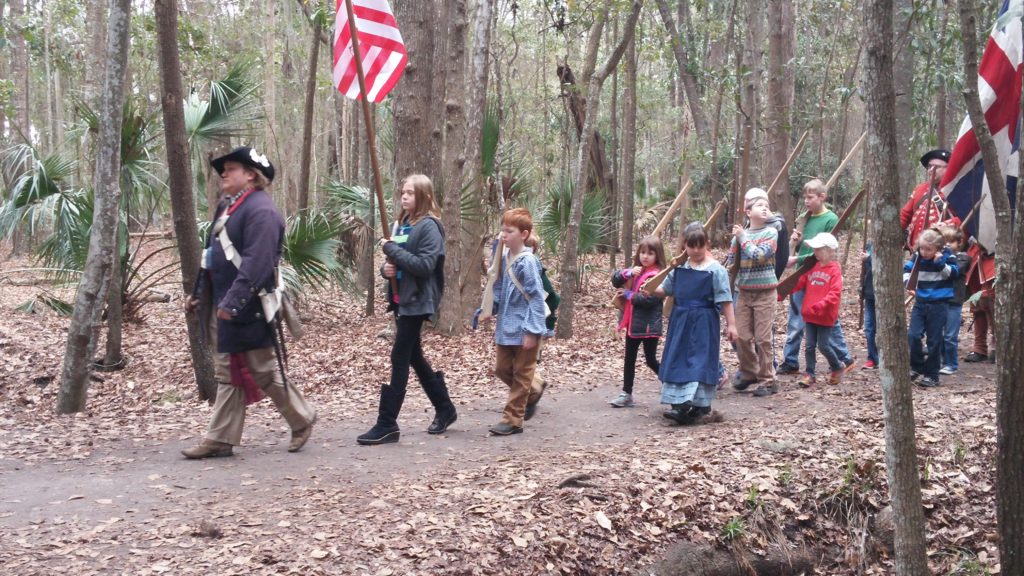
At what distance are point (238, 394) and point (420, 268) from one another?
59.9 inches

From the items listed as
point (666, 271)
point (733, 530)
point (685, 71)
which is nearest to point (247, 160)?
point (666, 271)

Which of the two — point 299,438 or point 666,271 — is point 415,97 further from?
point 299,438

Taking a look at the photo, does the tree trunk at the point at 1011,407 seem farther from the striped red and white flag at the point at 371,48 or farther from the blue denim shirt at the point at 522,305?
the striped red and white flag at the point at 371,48

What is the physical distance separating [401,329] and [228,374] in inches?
48.4

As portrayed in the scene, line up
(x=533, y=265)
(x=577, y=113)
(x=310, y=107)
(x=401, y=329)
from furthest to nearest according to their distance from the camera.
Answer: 1. (x=577, y=113)
2. (x=310, y=107)
3. (x=533, y=265)
4. (x=401, y=329)

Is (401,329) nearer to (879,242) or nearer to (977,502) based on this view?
(879,242)

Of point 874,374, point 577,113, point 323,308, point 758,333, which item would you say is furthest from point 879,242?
point 577,113

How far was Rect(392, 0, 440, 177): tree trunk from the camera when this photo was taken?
10852 millimetres

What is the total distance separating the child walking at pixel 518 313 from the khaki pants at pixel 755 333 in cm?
247

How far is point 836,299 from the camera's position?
820 centimetres

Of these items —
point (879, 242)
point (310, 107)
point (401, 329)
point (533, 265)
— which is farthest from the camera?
point (310, 107)

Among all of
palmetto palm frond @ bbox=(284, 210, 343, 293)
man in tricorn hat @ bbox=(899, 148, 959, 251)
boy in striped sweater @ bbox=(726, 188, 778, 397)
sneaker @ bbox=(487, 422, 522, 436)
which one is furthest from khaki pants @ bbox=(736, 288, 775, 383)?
palmetto palm frond @ bbox=(284, 210, 343, 293)

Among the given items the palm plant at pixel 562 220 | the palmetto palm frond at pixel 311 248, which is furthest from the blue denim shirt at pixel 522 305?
the palm plant at pixel 562 220

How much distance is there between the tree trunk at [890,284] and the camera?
4035 mm
